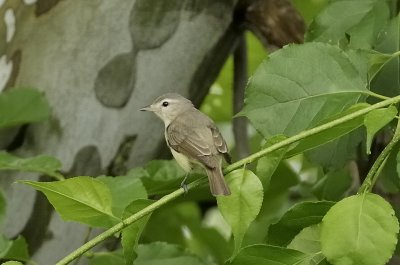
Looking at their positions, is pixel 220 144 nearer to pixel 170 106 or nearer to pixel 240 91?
pixel 170 106

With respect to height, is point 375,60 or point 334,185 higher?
point 375,60

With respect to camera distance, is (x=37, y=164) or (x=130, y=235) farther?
(x=37, y=164)

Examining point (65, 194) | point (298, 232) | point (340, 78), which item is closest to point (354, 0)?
point (340, 78)

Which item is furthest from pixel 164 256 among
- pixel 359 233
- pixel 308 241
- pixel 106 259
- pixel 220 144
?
pixel 359 233

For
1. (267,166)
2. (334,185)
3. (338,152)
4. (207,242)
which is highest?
(267,166)

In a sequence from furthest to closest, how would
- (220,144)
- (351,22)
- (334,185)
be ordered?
(334,185) → (351,22) → (220,144)

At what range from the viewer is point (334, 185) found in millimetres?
1126

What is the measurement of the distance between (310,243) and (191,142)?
20cm

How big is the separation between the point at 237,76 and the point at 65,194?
2.38ft

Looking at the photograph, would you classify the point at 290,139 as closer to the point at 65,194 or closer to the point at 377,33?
the point at 65,194

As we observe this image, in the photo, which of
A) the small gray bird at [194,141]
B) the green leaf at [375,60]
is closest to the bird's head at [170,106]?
the small gray bird at [194,141]

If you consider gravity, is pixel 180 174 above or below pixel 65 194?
below

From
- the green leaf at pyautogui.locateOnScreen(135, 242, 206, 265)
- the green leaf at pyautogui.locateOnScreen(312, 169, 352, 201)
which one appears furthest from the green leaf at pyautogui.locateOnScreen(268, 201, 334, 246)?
the green leaf at pyautogui.locateOnScreen(312, 169, 352, 201)

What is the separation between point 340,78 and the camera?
768mm
